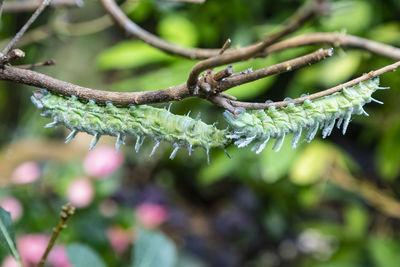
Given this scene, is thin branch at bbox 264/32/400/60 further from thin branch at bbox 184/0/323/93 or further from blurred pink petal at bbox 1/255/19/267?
blurred pink petal at bbox 1/255/19/267

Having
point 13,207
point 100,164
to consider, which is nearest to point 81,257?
point 13,207

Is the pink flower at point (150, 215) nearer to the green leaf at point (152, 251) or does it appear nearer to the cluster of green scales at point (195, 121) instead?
the green leaf at point (152, 251)

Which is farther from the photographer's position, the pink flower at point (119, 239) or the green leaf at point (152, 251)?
the pink flower at point (119, 239)

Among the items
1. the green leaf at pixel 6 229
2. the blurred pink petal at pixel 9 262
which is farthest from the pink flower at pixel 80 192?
the green leaf at pixel 6 229

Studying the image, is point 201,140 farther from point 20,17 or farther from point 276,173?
point 20,17

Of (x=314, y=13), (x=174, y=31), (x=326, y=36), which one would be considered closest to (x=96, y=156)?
(x=174, y=31)

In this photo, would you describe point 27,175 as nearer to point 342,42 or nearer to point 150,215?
point 150,215

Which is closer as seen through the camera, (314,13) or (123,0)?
(314,13)

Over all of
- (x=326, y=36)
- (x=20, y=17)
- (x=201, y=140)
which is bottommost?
(x=201, y=140)
